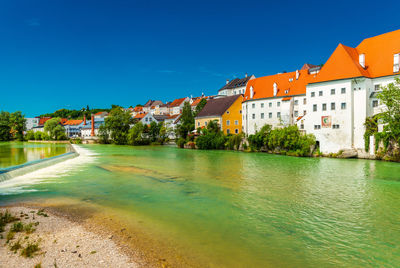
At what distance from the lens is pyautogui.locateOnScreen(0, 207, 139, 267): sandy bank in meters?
5.43

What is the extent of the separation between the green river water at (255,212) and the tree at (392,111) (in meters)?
11.8

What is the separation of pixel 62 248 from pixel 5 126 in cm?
11248

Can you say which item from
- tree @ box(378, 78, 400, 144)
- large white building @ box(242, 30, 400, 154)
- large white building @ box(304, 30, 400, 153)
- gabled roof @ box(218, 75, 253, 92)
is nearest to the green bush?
large white building @ box(242, 30, 400, 154)

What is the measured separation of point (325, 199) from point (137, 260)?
9876 mm

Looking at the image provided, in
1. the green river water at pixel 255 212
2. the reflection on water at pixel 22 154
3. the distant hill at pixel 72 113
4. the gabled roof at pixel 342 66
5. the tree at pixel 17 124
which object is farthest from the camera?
the distant hill at pixel 72 113

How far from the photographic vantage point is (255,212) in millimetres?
10461

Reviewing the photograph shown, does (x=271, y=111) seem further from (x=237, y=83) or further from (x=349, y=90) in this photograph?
(x=237, y=83)

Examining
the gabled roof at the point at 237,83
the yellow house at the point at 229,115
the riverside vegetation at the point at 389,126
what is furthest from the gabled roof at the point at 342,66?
the gabled roof at the point at 237,83

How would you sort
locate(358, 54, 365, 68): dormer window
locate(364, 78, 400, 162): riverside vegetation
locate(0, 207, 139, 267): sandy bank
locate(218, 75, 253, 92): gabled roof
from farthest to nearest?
1. locate(218, 75, 253, 92): gabled roof
2. locate(358, 54, 365, 68): dormer window
3. locate(364, 78, 400, 162): riverside vegetation
4. locate(0, 207, 139, 267): sandy bank

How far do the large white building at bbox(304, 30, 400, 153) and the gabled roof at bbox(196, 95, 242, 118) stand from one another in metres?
19.6

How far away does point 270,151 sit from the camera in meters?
40.6

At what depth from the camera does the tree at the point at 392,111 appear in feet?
90.7

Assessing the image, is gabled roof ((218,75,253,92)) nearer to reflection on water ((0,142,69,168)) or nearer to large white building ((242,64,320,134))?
large white building ((242,64,320,134))

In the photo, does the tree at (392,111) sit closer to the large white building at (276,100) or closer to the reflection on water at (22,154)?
the large white building at (276,100)
